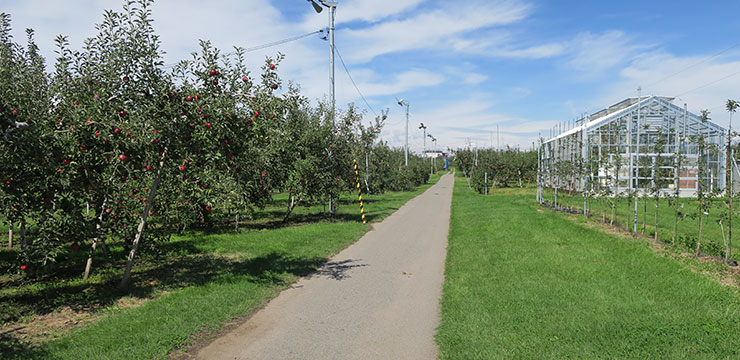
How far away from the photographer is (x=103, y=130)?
5.81 metres

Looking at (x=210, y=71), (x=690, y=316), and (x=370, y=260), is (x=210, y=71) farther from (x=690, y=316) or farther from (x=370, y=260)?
(x=690, y=316)

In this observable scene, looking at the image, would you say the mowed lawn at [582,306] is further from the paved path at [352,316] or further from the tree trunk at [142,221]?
the tree trunk at [142,221]

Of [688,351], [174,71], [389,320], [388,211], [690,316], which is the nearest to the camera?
[688,351]

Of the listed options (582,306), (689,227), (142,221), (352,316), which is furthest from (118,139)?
(689,227)

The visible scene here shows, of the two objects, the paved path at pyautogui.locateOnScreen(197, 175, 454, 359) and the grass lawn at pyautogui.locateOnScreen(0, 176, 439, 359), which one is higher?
the grass lawn at pyautogui.locateOnScreen(0, 176, 439, 359)

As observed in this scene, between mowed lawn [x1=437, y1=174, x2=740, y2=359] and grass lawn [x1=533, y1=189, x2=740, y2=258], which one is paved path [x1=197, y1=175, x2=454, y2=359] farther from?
grass lawn [x1=533, y1=189, x2=740, y2=258]

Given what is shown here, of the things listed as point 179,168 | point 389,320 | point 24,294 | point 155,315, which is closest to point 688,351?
point 389,320

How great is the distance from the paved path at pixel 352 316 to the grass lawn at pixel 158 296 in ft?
1.48

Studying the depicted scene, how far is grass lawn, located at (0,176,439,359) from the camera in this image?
15.7 feet

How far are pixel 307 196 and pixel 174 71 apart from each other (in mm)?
9880

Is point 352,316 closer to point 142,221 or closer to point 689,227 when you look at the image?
point 142,221

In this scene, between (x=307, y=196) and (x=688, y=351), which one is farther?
(x=307, y=196)

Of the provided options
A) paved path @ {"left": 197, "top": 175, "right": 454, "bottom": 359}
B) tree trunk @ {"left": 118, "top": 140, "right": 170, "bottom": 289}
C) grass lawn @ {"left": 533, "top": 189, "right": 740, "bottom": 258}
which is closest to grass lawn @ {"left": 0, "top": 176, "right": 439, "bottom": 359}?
tree trunk @ {"left": 118, "top": 140, "right": 170, "bottom": 289}

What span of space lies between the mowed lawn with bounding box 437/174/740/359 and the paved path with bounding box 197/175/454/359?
14.7 inches
